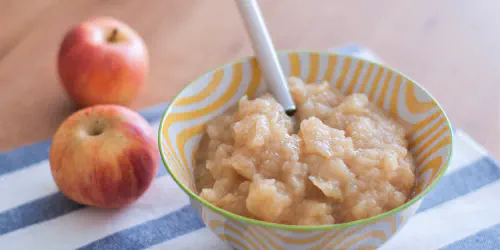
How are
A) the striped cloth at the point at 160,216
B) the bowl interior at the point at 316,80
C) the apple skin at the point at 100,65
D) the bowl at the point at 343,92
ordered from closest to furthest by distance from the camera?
the bowl at the point at 343,92 → the bowl interior at the point at 316,80 → the striped cloth at the point at 160,216 → the apple skin at the point at 100,65

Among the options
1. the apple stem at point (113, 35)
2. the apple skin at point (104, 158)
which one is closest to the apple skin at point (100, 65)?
the apple stem at point (113, 35)

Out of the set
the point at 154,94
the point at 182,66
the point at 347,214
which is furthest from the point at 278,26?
the point at 347,214

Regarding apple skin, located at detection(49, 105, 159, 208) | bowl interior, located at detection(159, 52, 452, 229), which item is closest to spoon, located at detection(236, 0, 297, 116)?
bowl interior, located at detection(159, 52, 452, 229)

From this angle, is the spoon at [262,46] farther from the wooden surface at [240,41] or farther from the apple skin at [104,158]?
the wooden surface at [240,41]

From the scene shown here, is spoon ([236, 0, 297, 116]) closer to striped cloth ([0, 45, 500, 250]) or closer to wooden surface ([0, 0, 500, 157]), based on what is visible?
striped cloth ([0, 45, 500, 250])

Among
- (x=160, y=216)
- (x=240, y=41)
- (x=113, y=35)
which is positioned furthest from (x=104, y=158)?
(x=240, y=41)

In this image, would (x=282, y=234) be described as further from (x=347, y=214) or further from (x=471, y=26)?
(x=471, y=26)

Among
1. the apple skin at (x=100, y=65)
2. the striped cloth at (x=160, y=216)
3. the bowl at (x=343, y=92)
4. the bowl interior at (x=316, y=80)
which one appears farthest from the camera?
the apple skin at (x=100, y=65)

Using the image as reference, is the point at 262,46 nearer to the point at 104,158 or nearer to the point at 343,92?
the point at 343,92
